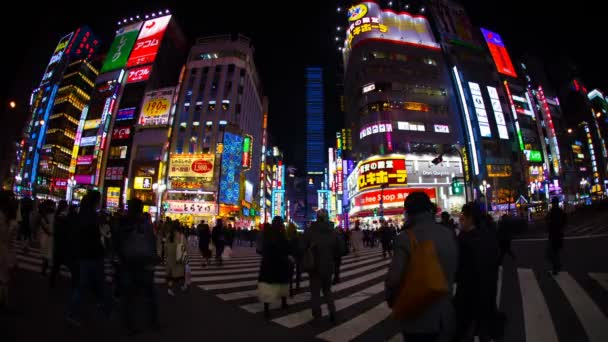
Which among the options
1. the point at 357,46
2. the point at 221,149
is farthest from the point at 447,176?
the point at 221,149

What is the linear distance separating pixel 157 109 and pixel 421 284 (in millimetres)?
55804

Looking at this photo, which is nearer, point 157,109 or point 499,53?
point 157,109

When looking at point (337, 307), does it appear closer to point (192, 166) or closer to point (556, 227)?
point (556, 227)

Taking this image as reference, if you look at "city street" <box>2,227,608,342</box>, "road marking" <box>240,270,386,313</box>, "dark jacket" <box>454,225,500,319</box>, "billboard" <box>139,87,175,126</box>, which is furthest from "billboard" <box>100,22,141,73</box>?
"dark jacket" <box>454,225,500,319</box>

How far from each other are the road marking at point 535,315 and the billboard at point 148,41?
215ft

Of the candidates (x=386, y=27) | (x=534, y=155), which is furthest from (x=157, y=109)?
(x=534, y=155)

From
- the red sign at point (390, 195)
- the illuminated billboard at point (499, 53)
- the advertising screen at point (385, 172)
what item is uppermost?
the illuminated billboard at point (499, 53)

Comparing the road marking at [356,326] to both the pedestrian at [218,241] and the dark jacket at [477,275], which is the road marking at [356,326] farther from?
the pedestrian at [218,241]

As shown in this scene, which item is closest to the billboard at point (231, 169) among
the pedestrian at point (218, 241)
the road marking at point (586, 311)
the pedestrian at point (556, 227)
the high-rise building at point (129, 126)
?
the high-rise building at point (129, 126)

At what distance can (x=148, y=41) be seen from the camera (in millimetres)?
60750

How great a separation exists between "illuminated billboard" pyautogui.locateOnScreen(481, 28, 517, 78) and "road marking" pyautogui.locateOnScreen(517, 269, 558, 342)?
6924cm

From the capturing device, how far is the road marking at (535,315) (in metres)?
3.82

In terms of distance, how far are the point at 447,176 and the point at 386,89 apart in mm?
16891

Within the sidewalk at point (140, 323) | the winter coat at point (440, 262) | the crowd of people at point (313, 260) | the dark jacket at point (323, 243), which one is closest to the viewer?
the winter coat at point (440, 262)
